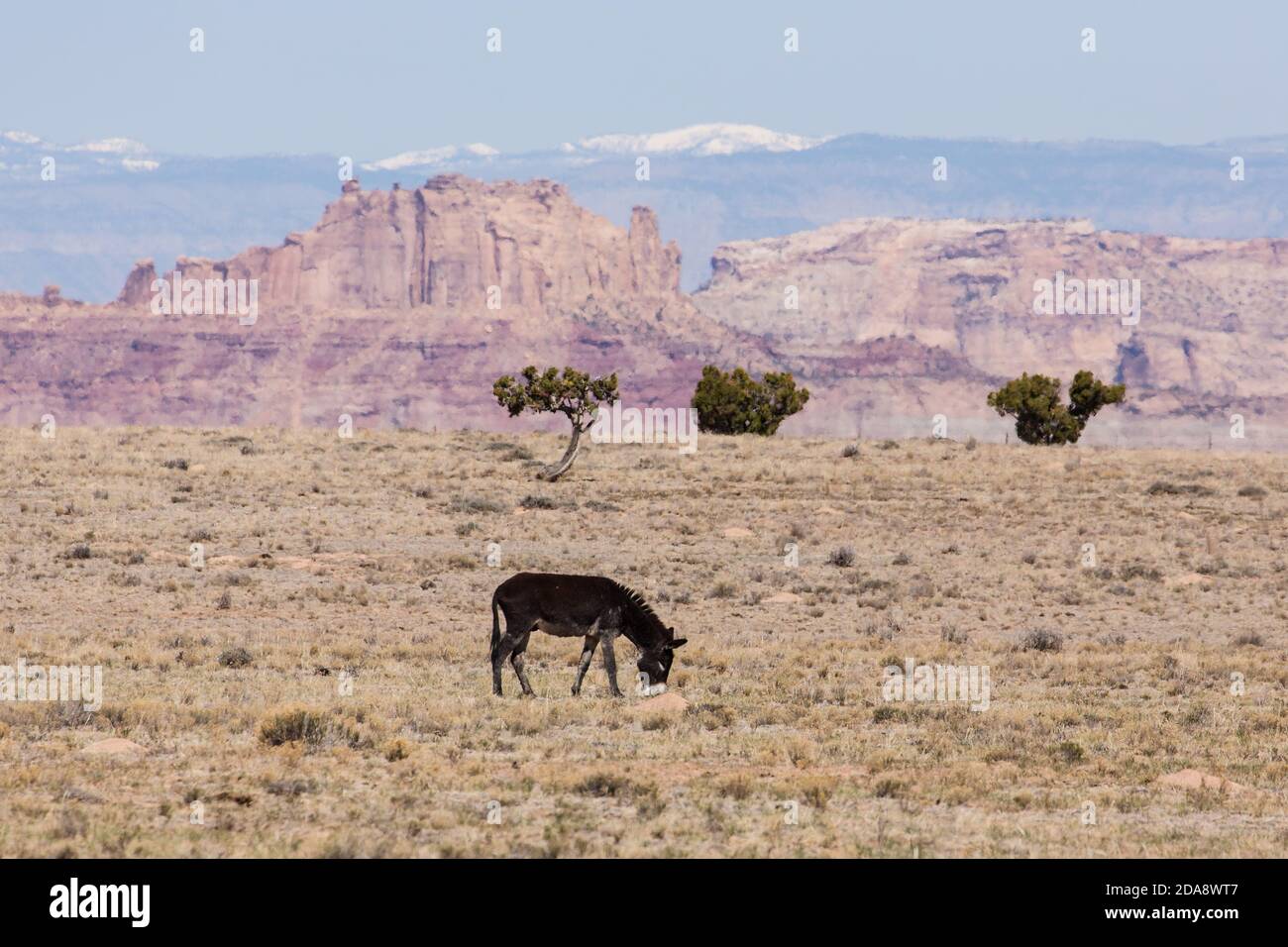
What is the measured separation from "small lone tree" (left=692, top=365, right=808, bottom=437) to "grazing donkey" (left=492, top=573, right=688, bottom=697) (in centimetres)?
5669

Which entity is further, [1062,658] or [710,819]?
[1062,658]

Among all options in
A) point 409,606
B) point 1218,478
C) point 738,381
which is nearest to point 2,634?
point 409,606

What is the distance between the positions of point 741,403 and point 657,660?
59.7m

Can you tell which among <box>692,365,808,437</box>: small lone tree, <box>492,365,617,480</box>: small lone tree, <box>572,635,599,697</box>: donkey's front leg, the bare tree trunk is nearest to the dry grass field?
<box>572,635,599,697</box>: donkey's front leg

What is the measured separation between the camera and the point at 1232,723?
19.5m

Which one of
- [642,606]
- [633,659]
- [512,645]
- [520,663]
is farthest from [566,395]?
[512,645]

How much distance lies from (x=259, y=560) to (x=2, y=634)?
30.0 ft

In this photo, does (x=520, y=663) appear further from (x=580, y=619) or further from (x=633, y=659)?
(x=633, y=659)

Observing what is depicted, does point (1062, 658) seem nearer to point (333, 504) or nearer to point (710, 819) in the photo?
point (710, 819)

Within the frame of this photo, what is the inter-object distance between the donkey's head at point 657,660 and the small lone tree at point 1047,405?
60040mm

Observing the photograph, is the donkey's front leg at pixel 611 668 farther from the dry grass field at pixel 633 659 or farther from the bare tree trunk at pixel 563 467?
the bare tree trunk at pixel 563 467

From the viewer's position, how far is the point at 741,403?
79.6 m

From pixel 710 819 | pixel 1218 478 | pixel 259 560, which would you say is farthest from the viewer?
pixel 1218 478

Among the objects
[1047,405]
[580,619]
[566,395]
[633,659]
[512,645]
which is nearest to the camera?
[580,619]
